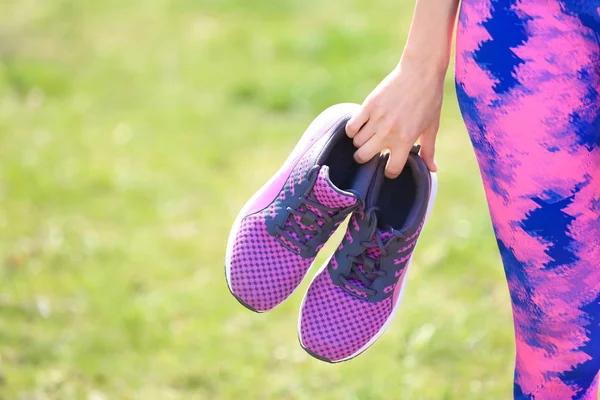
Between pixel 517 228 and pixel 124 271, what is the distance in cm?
202

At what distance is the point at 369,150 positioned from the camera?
4.91 ft

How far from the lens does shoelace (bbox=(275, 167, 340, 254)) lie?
153 centimetres

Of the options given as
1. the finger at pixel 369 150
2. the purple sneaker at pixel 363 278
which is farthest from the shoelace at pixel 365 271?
the finger at pixel 369 150

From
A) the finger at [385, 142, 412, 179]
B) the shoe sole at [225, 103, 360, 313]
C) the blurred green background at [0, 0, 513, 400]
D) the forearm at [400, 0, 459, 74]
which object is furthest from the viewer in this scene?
the blurred green background at [0, 0, 513, 400]

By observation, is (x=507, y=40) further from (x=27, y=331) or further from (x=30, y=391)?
(x=27, y=331)

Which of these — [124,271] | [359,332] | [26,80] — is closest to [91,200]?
[124,271]

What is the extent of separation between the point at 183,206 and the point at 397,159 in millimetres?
2067

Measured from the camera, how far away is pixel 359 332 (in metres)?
1.54

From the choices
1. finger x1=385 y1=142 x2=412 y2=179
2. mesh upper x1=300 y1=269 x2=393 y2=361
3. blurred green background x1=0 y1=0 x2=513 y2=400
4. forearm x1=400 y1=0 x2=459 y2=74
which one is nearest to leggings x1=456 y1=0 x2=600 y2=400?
forearm x1=400 y1=0 x2=459 y2=74

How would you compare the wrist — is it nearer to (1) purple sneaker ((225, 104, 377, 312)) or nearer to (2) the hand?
(2) the hand

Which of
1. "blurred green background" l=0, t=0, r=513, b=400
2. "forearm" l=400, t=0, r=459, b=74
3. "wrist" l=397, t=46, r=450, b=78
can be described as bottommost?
"blurred green background" l=0, t=0, r=513, b=400

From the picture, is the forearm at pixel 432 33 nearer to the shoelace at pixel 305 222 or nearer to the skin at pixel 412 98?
the skin at pixel 412 98

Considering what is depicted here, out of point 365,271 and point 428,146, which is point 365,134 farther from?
point 365,271

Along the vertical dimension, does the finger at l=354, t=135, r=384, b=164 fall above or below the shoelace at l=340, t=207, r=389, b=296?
above
